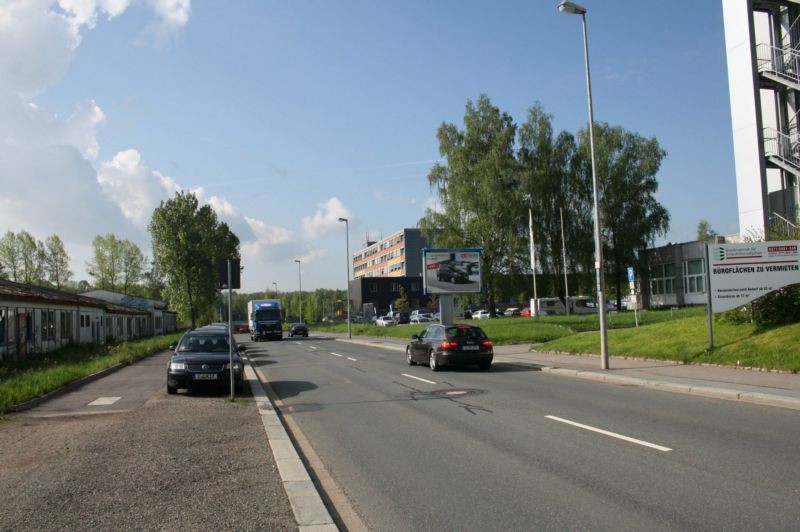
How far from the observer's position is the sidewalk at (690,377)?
11573 millimetres

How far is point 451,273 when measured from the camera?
119 feet

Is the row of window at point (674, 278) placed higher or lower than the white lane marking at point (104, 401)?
higher

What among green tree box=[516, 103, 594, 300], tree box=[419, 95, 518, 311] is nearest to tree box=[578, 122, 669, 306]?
green tree box=[516, 103, 594, 300]

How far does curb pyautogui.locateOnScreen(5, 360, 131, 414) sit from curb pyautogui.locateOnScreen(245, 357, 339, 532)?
529 cm

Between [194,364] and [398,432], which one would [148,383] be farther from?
[398,432]

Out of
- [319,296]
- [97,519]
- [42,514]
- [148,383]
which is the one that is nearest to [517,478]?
[97,519]

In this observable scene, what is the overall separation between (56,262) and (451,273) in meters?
69.2

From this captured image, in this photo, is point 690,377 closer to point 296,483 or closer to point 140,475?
point 296,483

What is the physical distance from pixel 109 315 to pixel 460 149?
31.6 meters

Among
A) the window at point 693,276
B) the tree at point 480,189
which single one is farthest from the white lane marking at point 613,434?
the window at point 693,276

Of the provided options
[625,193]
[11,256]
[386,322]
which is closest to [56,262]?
[11,256]

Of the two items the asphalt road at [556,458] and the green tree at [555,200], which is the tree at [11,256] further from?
the asphalt road at [556,458]

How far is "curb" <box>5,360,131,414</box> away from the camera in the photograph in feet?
40.0

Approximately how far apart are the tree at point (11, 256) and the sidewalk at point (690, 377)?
79.4 meters
